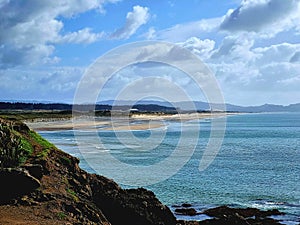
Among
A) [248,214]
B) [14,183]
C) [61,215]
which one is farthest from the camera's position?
[248,214]

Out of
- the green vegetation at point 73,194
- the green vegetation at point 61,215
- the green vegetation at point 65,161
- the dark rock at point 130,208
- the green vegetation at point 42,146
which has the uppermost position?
the green vegetation at point 42,146

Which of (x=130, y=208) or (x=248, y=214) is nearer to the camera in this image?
(x=130, y=208)

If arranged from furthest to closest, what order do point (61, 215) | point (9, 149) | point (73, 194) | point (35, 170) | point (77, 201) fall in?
point (9, 149) < point (73, 194) < point (35, 170) < point (77, 201) < point (61, 215)

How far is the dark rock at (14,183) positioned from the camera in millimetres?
17875

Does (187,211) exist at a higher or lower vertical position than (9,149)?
lower

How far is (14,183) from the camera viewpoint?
18.0 m

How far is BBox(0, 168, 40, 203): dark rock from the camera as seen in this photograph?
1788 centimetres

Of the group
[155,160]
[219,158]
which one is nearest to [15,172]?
[155,160]

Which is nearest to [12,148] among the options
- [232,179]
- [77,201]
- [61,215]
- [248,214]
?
[77,201]

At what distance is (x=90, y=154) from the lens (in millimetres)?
54906

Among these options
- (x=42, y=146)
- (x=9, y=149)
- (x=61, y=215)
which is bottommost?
(x=61, y=215)

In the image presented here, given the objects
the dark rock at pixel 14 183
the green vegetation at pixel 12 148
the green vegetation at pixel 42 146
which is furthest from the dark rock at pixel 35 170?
the green vegetation at pixel 42 146

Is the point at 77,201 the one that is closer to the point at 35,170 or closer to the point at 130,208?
the point at 35,170

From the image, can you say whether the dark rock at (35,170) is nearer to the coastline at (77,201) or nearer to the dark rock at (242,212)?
the coastline at (77,201)
